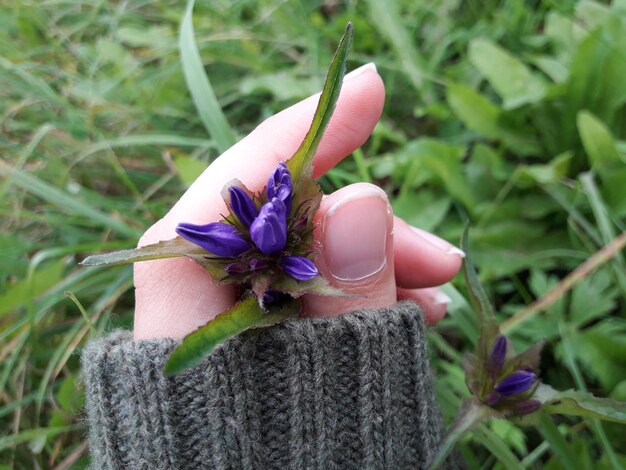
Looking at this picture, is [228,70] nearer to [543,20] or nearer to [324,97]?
[543,20]

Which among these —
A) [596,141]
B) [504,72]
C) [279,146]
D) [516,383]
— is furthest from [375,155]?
[516,383]

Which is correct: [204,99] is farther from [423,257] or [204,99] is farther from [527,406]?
[527,406]

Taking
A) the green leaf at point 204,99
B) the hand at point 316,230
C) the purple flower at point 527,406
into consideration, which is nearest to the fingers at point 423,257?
the hand at point 316,230

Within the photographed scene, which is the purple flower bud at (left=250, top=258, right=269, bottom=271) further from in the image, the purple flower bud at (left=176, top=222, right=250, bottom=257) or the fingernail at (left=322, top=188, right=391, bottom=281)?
the fingernail at (left=322, top=188, right=391, bottom=281)

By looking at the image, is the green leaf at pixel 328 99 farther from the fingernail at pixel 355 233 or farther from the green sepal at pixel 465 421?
the green sepal at pixel 465 421

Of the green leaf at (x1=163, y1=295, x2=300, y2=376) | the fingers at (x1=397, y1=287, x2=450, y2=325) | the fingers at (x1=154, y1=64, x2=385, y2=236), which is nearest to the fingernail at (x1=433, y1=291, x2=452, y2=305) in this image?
the fingers at (x1=397, y1=287, x2=450, y2=325)

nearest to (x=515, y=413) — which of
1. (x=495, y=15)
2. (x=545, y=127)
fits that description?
(x=545, y=127)
